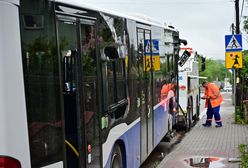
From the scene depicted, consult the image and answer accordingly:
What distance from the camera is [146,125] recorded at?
9.04 m

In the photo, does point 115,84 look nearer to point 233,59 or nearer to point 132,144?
point 132,144

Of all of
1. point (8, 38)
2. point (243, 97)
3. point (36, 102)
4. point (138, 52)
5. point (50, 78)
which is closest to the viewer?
point (8, 38)

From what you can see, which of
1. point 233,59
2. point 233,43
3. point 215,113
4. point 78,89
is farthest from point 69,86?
point 215,113

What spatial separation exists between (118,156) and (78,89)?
7.02 feet

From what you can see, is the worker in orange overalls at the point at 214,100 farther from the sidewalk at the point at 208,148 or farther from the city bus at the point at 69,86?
the city bus at the point at 69,86

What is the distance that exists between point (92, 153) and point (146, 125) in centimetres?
372

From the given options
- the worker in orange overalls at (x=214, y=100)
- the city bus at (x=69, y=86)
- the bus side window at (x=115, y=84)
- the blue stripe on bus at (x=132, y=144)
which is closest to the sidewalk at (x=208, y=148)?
the worker in orange overalls at (x=214, y=100)

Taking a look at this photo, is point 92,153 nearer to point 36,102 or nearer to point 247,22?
point 36,102

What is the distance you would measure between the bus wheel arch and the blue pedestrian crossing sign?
9431 mm

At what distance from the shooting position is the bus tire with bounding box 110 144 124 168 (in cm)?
650

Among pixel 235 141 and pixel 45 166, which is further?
pixel 235 141

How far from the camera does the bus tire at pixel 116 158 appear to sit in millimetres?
6502

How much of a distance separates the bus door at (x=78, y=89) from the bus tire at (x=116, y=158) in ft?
3.27

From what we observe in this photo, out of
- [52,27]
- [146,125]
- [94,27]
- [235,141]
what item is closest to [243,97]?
[235,141]
